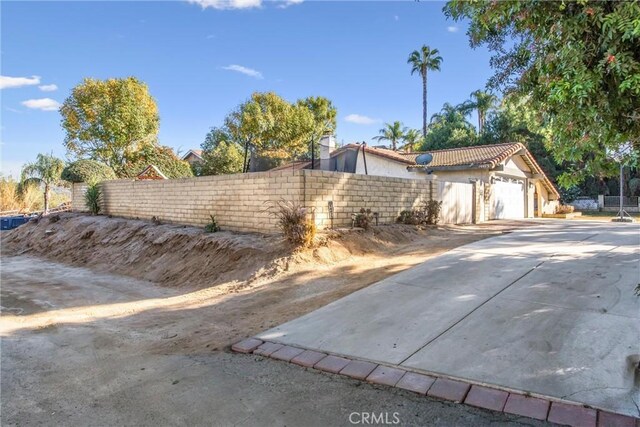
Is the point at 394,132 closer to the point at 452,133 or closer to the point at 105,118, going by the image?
the point at 452,133

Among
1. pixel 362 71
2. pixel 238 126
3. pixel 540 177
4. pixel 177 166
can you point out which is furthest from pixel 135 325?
pixel 238 126

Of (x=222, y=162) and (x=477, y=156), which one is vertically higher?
(x=222, y=162)

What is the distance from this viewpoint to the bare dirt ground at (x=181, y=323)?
2961 millimetres

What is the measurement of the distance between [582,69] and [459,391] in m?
2.49

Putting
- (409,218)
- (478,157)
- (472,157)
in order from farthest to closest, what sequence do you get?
(472,157) < (478,157) < (409,218)

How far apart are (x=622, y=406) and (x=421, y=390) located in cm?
139

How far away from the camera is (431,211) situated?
42.5 feet

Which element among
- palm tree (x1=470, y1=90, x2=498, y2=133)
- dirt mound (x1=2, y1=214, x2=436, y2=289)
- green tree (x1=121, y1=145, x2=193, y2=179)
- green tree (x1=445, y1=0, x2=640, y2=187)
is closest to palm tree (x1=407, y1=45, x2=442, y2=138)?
palm tree (x1=470, y1=90, x2=498, y2=133)

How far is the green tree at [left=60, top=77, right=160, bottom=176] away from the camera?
930 inches

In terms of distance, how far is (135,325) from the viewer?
5.54 meters

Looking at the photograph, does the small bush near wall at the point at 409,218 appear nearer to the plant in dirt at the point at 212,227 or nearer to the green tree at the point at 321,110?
the plant in dirt at the point at 212,227

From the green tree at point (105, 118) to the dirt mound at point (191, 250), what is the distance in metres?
10.7

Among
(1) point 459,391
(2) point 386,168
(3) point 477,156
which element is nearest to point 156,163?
(2) point 386,168

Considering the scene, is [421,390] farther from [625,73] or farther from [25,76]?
[25,76]
